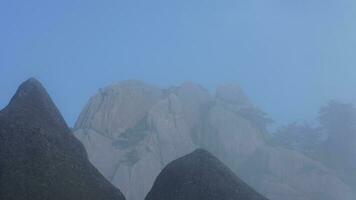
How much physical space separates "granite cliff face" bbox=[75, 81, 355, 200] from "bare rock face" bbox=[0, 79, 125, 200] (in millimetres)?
40189

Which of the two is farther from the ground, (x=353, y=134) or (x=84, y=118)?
(x=353, y=134)

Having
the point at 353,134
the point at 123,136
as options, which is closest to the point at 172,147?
the point at 123,136

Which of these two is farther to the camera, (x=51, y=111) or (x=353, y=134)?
(x=353, y=134)

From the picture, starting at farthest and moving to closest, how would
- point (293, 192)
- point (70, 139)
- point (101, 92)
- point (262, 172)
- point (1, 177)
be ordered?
point (101, 92) → point (262, 172) → point (293, 192) → point (70, 139) → point (1, 177)

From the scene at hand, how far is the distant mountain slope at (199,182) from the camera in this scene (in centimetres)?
691

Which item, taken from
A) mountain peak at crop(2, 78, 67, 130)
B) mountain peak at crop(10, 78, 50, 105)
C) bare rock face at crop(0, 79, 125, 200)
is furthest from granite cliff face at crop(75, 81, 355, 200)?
bare rock face at crop(0, 79, 125, 200)

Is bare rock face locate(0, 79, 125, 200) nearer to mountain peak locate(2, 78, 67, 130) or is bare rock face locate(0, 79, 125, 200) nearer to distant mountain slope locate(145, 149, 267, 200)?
mountain peak locate(2, 78, 67, 130)

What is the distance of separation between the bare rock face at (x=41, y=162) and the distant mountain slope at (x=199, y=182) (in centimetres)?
72

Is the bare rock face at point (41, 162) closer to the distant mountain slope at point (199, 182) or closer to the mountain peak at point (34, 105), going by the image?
the mountain peak at point (34, 105)

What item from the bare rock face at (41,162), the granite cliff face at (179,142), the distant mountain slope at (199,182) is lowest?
the bare rock face at (41,162)

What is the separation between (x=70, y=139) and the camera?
7598 mm

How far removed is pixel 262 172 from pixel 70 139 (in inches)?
1792

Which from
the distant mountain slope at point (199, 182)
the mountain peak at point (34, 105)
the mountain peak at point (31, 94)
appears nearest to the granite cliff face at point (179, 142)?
the mountain peak at point (31, 94)

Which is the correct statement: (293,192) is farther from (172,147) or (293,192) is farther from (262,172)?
(172,147)
